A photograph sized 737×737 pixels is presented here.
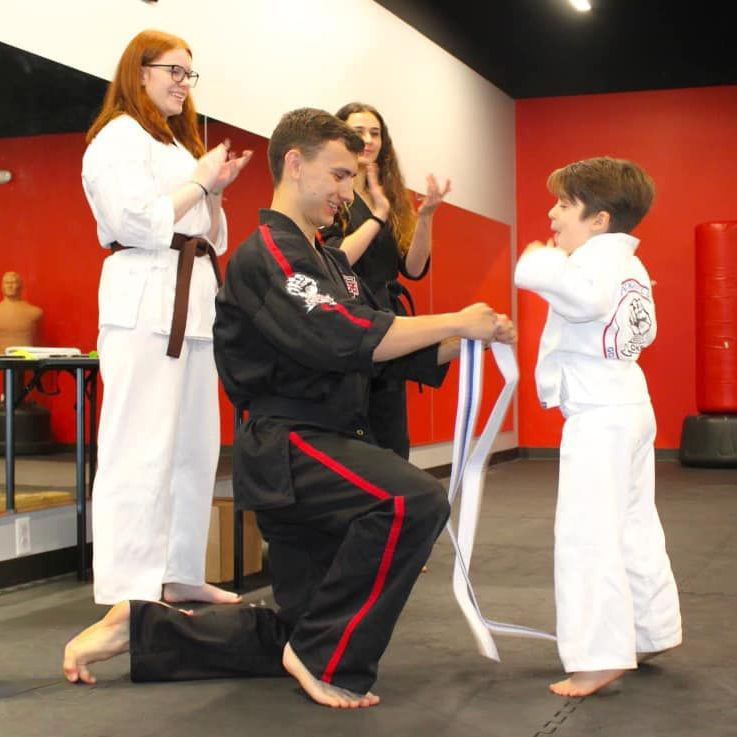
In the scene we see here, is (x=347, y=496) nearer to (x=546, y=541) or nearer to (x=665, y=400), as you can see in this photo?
(x=546, y=541)

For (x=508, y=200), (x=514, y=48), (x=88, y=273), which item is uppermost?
(x=514, y=48)

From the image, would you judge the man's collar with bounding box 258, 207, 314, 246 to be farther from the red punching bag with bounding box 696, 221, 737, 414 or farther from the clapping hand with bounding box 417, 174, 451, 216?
the red punching bag with bounding box 696, 221, 737, 414

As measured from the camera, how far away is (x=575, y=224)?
276 cm

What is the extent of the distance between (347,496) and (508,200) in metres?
6.97

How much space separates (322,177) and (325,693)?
1.06 meters

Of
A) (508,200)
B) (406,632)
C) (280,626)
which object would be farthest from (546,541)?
(508,200)

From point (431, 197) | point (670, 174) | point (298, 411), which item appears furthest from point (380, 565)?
point (670, 174)

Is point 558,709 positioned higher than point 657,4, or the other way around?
point 657,4

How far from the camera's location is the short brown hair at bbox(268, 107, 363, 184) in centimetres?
261

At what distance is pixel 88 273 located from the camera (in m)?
4.07

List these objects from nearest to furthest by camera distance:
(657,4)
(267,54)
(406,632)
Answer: (406,632) → (267,54) → (657,4)

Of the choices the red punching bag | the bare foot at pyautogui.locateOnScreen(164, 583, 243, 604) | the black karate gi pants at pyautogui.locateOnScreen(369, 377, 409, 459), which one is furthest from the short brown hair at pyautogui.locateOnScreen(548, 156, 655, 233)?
the red punching bag

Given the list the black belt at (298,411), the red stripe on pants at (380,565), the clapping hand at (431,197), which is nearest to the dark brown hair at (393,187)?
the clapping hand at (431,197)

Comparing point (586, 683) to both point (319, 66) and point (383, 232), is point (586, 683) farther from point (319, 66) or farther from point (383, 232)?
point (319, 66)
